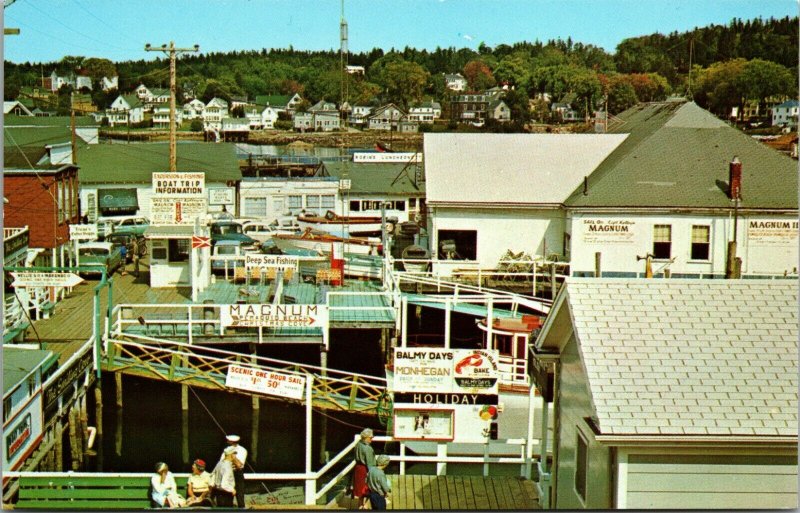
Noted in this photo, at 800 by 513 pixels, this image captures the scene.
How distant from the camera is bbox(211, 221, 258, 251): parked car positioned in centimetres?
3844

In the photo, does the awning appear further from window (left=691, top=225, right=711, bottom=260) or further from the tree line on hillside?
window (left=691, top=225, right=711, bottom=260)

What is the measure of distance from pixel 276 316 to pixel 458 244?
8871 mm

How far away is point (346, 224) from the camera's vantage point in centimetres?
4497

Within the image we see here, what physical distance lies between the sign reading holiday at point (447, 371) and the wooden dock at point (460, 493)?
1497mm

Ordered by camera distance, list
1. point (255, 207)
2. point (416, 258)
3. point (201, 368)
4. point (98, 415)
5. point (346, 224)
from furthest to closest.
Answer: point (255, 207)
point (346, 224)
point (416, 258)
point (201, 368)
point (98, 415)

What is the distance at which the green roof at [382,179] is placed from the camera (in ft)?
172

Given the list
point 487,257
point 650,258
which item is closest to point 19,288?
point 487,257

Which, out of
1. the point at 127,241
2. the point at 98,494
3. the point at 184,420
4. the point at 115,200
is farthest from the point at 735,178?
the point at 115,200

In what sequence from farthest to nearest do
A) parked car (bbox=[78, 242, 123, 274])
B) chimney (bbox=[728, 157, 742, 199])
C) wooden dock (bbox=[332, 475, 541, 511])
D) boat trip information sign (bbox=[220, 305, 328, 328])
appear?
parked car (bbox=[78, 242, 123, 274]) → chimney (bbox=[728, 157, 742, 199]) → boat trip information sign (bbox=[220, 305, 328, 328]) → wooden dock (bbox=[332, 475, 541, 511])

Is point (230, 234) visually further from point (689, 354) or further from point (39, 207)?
point (689, 354)

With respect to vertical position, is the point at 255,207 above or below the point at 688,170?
below

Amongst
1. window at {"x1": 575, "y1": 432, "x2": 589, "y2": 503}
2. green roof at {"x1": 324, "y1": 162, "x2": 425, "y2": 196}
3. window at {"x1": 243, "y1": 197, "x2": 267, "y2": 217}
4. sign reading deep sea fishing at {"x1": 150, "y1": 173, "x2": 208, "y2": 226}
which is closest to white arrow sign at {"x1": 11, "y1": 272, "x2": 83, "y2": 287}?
sign reading deep sea fishing at {"x1": 150, "y1": 173, "x2": 208, "y2": 226}

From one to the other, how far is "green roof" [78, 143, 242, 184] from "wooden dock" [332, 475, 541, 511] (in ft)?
123

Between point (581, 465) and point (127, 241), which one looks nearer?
point (581, 465)
